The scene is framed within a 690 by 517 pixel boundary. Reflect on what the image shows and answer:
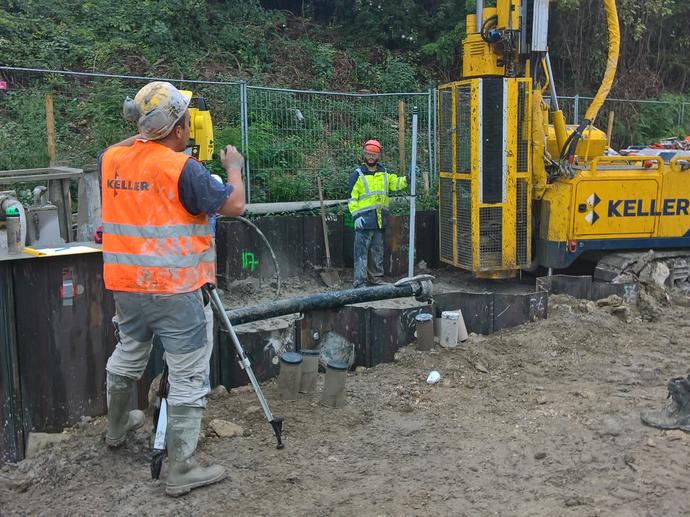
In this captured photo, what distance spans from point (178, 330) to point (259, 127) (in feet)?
24.0

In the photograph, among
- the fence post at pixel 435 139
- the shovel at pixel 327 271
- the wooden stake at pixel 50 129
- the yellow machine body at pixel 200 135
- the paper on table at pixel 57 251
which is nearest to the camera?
the paper on table at pixel 57 251

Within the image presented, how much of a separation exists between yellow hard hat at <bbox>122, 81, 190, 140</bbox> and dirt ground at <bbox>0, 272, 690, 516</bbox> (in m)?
1.83

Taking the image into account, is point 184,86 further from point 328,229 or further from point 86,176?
point 86,176

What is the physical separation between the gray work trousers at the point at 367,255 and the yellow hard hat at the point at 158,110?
5286mm

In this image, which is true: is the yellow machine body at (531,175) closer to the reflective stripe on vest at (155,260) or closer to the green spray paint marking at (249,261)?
the green spray paint marking at (249,261)

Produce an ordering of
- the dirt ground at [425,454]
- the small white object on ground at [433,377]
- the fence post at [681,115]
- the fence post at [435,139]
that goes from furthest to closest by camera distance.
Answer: the fence post at [681,115], the fence post at [435,139], the small white object on ground at [433,377], the dirt ground at [425,454]

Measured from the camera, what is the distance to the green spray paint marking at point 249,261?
8672 millimetres

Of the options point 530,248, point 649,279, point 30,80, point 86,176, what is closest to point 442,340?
point 530,248

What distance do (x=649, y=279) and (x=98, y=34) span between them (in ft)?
35.9

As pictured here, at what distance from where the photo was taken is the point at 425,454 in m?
4.39

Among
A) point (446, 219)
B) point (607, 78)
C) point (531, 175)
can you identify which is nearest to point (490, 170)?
point (531, 175)

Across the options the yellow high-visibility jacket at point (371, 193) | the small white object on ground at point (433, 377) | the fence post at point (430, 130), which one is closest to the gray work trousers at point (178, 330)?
the small white object on ground at point (433, 377)

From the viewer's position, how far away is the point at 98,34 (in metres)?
13.9

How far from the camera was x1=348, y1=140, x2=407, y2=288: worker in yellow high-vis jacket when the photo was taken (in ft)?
28.6
